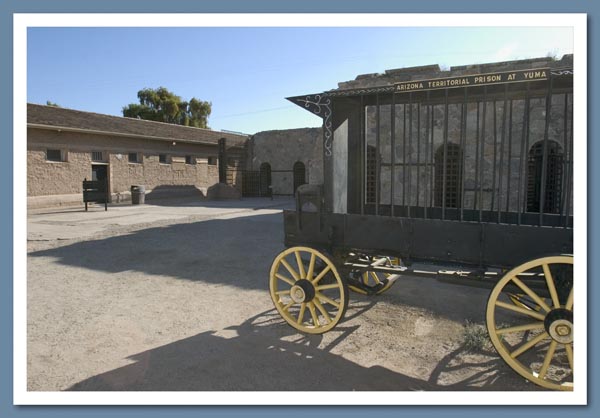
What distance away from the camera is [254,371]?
10.4ft

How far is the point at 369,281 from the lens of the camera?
229 inches

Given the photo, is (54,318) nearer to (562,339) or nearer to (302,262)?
(302,262)

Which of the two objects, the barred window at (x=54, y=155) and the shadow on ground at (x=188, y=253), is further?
the barred window at (x=54, y=155)

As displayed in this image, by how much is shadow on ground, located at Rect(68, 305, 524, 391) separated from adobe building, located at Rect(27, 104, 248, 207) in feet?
53.4

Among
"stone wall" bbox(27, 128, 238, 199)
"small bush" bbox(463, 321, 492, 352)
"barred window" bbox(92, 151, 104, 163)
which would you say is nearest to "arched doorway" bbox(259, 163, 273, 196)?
"stone wall" bbox(27, 128, 238, 199)

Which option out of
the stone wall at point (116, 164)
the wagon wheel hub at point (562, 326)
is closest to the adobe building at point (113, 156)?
the stone wall at point (116, 164)

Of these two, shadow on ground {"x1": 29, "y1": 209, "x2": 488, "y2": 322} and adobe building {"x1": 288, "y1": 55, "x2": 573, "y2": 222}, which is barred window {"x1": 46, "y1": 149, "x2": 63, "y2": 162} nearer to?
shadow on ground {"x1": 29, "y1": 209, "x2": 488, "y2": 322}

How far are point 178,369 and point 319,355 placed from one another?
1.20m

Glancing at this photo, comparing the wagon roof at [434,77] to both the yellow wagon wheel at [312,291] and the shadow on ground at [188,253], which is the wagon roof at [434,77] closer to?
the yellow wagon wheel at [312,291]

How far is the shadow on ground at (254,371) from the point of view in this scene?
2.98 metres

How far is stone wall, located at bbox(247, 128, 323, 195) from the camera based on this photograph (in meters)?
25.4

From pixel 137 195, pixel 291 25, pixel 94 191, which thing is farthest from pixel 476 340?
pixel 137 195

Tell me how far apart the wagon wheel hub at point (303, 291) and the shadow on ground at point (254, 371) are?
38cm

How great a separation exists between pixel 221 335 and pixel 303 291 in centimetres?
93
